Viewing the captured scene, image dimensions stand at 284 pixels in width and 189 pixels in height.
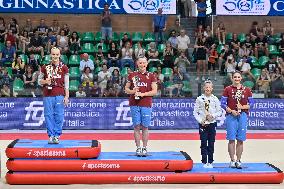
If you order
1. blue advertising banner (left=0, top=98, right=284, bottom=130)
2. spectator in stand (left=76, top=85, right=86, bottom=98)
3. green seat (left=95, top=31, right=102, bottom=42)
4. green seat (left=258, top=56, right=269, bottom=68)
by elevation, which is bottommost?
blue advertising banner (left=0, top=98, right=284, bottom=130)

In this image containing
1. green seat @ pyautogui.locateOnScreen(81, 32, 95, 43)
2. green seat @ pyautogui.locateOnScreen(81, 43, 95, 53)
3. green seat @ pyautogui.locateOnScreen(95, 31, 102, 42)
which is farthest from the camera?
green seat @ pyautogui.locateOnScreen(95, 31, 102, 42)

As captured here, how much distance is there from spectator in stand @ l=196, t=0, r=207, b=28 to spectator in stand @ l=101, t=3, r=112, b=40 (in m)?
4.11

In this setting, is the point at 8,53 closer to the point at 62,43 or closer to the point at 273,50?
the point at 62,43

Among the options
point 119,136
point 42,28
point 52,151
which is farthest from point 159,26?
point 52,151

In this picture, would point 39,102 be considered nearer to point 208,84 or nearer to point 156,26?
point 156,26

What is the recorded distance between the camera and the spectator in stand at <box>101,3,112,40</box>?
26.4 metres

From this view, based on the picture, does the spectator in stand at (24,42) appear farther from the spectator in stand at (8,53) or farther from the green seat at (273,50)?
the green seat at (273,50)

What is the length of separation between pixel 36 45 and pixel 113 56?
10.7ft

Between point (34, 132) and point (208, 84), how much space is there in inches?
406

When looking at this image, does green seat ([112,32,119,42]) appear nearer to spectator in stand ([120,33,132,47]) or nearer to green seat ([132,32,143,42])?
→ green seat ([132,32,143,42])

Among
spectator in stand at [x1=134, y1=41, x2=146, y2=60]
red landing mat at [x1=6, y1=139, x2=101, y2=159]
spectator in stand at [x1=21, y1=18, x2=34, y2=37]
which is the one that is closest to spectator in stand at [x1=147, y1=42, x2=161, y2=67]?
spectator in stand at [x1=134, y1=41, x2=146, y2=60]

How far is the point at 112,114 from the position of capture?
2239cm

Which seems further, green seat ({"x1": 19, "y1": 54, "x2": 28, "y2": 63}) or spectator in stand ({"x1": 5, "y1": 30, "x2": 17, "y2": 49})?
spectator in stand ({"x1": 5, "y1": 30, "x2": 17, "y2": 49})

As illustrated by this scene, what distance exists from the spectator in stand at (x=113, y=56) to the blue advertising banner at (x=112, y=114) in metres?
2.54
